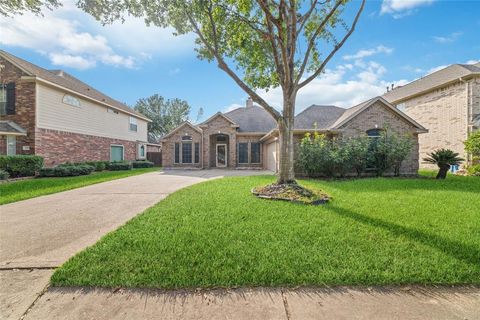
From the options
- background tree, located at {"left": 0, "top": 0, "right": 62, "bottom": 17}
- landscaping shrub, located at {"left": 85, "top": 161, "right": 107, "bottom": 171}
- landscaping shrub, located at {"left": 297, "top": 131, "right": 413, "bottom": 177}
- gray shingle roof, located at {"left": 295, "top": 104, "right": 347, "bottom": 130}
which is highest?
background tree, located at {"left": 0, "top": 0, "right": 62, "bottom": 17}

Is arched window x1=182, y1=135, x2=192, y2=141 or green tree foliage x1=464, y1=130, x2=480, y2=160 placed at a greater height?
arched window x1=182, y1=135, x2=192, y2=141

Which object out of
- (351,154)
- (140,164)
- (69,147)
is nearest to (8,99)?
(69,147)

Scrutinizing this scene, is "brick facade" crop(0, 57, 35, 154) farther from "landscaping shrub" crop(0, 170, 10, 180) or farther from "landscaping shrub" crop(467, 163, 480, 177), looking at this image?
"landscaping shrub" crop(467, 163, 480, 177)

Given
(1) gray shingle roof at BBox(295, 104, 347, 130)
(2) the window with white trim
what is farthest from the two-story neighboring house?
(1) gray shingle roof at BBox(295, 104, 347, 130)

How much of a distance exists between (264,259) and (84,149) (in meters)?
19.6

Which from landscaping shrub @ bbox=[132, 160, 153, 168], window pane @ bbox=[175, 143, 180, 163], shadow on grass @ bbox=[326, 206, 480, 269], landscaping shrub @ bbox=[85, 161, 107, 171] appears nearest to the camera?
shadow on grass @ bbox=[326, 206, 480, 269]

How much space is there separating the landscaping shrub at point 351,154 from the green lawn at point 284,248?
569 centimetres

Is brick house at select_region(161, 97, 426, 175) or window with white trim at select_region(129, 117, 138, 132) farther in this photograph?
window with white trim at select_region(129, 117, 138, 132)

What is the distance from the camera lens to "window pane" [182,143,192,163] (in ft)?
67.8

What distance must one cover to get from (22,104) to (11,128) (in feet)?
5.67

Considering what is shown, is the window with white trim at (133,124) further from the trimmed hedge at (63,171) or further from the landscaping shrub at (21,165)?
the landscaping shrub at (21,165)

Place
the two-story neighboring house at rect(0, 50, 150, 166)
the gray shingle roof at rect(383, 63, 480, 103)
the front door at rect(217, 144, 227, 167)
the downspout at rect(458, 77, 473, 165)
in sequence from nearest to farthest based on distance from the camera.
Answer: the two-story neighboring house at rect(0, 50, 150, 166), the downspout at rect(458, 77, 473, 165), the gray shingle roof at rect(383, 63, 480, 103), the front door at rect(217, 144, 227, 167)

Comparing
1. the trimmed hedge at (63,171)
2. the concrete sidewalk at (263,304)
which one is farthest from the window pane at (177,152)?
the concrete sidewalk at (263,304)

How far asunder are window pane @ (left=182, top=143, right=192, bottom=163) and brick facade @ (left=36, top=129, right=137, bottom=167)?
7.13 metres
